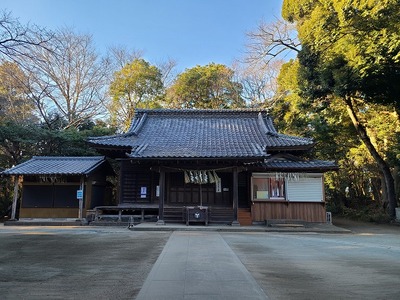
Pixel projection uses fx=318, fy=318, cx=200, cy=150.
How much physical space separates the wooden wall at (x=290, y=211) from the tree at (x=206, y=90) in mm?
18728

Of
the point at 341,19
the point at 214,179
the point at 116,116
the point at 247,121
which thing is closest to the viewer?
the point at 341,19

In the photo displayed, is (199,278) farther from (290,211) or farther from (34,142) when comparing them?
(34,142)

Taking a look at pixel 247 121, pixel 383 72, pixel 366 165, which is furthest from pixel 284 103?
pixel 383 72

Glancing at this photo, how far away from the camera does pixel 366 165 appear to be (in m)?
24.0

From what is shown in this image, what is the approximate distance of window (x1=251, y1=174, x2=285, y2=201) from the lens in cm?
1683

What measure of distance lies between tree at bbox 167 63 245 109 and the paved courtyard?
25.1 meters

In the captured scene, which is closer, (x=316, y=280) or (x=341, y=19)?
(x=316, y=280)

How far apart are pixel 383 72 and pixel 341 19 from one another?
3499 mm

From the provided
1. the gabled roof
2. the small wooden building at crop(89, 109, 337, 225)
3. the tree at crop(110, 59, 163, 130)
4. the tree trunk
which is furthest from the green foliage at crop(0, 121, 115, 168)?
the tree trunk

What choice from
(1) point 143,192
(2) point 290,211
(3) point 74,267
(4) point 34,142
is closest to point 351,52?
(2) point 290,211

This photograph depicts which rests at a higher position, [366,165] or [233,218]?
[366,165]

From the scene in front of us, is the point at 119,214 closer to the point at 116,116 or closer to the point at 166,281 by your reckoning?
the point at 166,281

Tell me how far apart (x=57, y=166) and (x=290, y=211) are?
43.9 feet

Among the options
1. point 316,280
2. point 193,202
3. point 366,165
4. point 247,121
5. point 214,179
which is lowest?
point 316,280
